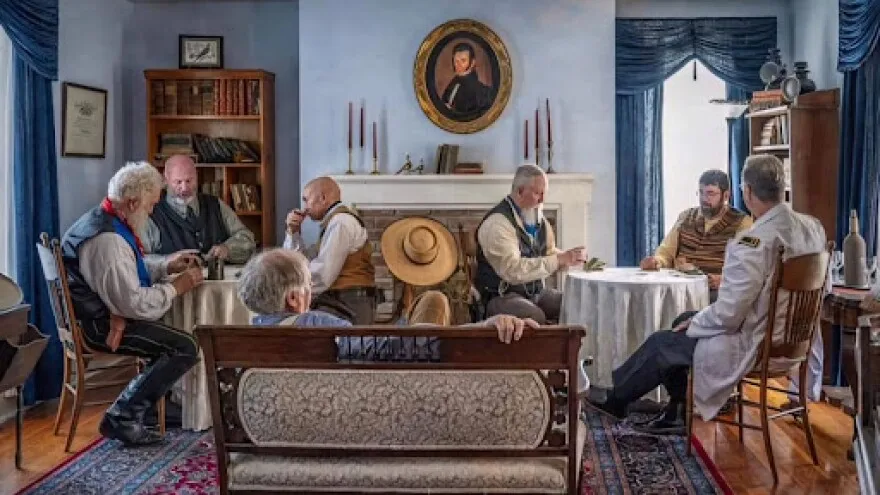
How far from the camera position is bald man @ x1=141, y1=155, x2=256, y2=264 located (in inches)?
199

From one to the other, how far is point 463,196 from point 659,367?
2.59 meters

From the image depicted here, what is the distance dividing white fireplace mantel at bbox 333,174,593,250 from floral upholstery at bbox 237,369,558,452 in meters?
3.98

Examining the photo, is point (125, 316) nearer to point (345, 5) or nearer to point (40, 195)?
point (40, 195)

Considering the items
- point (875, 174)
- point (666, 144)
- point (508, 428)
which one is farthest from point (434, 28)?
point (508, 428)

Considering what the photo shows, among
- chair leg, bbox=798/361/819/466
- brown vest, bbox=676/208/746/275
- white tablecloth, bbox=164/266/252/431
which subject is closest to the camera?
chair leg, bbox=798/361/819/466

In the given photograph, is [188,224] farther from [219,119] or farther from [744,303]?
[744,303]

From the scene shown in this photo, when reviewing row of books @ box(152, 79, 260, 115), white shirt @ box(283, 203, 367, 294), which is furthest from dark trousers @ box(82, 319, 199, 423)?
row of books @ box(152, 79, 260, 115)

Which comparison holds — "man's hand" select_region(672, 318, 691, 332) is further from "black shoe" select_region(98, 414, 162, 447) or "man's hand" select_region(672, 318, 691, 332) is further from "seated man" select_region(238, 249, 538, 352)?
"black shoe" select_region(98, 414, 162, 447)

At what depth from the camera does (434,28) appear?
21.3 feet

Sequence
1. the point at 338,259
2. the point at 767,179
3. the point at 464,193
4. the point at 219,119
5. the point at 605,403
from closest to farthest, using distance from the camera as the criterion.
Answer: the point at 767,179 < the point at 605,403 < the point at 338,259 < the point at 464,193 < the point at 219,119

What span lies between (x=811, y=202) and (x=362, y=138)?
296 cm

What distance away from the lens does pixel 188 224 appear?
5.19 m

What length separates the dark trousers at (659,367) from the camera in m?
3.99

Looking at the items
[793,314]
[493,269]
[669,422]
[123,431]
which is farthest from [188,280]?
[793,314]
